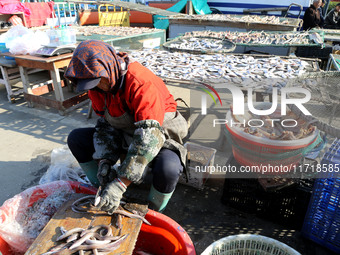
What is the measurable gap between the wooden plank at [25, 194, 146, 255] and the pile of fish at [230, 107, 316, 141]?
4.22 feet

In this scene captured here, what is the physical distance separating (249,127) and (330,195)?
2.71ft

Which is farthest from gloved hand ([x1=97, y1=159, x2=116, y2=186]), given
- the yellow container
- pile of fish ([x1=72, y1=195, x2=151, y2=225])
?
the yellow container

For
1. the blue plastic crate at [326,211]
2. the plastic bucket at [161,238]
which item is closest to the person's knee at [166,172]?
the plastic bucket at [161,238]

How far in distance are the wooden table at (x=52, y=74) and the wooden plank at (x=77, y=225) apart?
122 inches

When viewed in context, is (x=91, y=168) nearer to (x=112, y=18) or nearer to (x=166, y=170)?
(x=166, y=170)

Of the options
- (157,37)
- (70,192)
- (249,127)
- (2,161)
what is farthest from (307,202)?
(157,37)

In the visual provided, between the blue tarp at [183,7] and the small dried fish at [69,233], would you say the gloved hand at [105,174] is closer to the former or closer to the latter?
the small dried fish at [69,233]

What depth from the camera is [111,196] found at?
1.72m

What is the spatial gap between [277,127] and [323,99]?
0.45m

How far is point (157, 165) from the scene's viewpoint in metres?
1.87

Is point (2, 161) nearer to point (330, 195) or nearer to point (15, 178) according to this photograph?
point (15, 178)

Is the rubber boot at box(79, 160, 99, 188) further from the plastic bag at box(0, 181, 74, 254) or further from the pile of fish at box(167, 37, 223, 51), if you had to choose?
the pile of fish at box(167, 37, 223, 51)

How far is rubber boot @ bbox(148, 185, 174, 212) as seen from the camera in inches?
76.7

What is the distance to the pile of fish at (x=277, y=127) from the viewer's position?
2.19m
